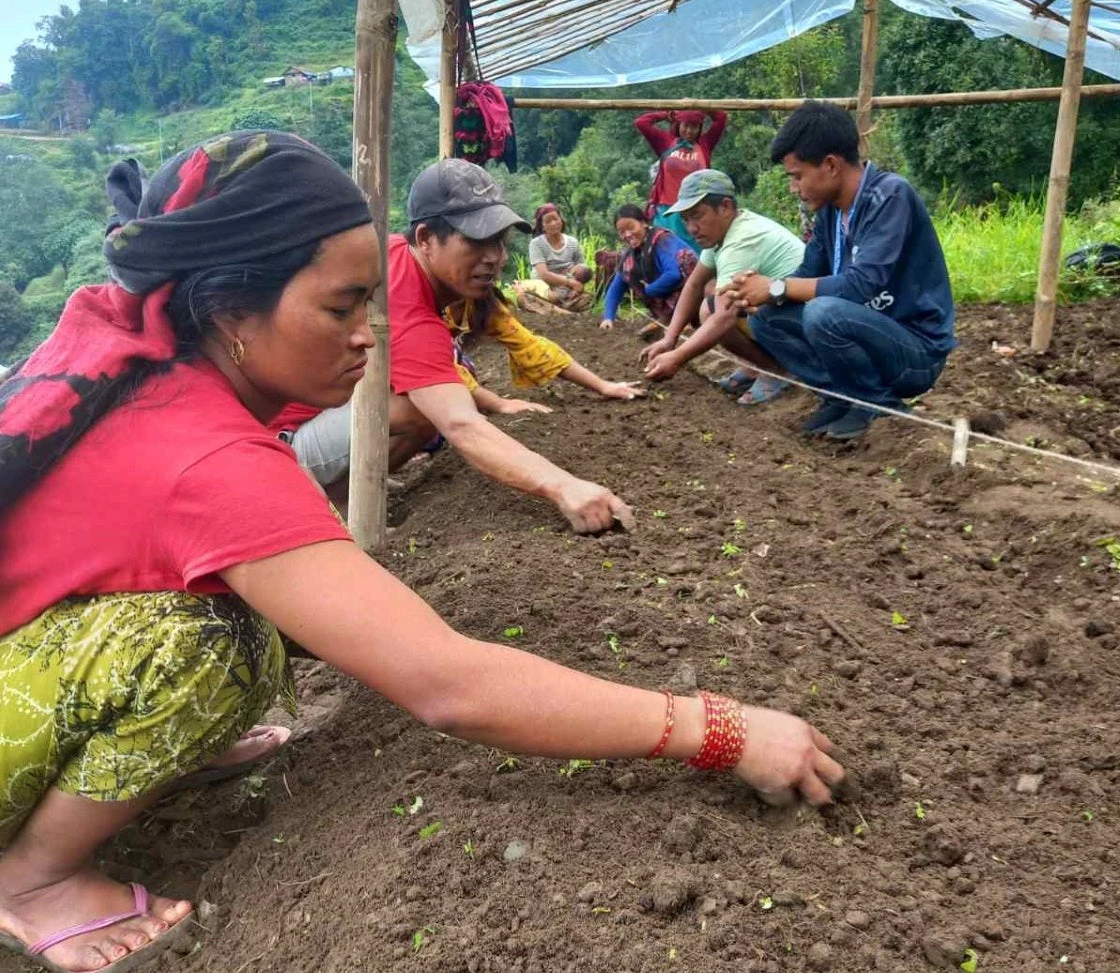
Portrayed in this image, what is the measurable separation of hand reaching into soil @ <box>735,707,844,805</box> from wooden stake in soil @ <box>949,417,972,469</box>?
2.10m

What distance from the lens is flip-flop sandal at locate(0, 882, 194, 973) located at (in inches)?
59.9

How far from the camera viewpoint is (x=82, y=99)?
4475 cm

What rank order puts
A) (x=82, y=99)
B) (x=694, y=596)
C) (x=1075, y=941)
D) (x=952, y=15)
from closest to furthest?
(x=1075, y=941) < (x=694, y=596) < (x=952, y=15) < (x=82, y=99)

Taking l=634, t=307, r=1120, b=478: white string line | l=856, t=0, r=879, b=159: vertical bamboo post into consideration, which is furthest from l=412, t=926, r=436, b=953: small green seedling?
l=856, t=0, r=879, b=159: vertical bamboo post

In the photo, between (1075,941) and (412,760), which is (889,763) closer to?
(1075,941)

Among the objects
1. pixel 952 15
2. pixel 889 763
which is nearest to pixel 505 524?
pixel 889 763

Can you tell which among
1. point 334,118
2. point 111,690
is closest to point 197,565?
point 111,690

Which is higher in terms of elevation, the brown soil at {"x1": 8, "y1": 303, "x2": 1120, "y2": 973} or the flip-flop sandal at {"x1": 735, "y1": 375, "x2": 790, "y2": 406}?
the brown soil at {"x1": 8, "y1": 303, "x2": 1120, "y2": 973}

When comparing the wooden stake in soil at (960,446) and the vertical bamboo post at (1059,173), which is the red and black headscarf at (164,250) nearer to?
the wooden stake in soil at (960,446)

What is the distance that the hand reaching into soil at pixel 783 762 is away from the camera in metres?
1.45

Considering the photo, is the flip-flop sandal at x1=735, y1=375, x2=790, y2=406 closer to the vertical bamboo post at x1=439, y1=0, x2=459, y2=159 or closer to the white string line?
the white string line

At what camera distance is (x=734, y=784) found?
157cm

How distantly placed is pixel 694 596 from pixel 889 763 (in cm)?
68

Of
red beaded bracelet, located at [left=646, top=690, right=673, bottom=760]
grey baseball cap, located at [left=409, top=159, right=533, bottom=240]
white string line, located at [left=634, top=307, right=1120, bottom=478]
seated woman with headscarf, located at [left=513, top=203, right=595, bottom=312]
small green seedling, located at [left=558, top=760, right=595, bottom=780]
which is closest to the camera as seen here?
red beaded bracelet, located at [left=646, top=690, right=673, bottom=760]
